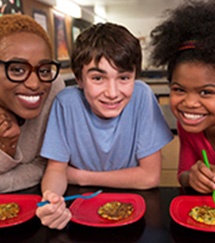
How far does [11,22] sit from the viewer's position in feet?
3.32

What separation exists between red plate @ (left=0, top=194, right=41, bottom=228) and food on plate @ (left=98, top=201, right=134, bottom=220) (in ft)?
0.69

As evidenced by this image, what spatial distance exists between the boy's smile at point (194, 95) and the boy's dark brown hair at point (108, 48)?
0.54 ft

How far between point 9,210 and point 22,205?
69 mm

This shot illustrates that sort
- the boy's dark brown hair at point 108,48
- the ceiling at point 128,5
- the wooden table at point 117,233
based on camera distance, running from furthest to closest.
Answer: the ceiling at point 128,5, the boy's dark brown hair at point 108,48, the wooden table at point 117,233

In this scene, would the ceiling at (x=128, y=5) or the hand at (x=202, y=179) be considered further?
the ceiling at (x=128, y=5)

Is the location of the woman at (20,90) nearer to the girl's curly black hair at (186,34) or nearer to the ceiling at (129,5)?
the girl's curly black hair at (186,34)

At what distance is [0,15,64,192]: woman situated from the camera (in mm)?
979

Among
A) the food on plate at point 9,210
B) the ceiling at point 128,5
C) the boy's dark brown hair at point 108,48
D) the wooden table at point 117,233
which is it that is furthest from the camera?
the ceiling at point 128,5

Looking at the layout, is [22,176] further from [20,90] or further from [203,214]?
[203,214]

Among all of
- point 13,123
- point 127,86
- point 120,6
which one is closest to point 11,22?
point 13,123

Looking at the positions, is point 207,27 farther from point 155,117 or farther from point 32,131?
point 32,131

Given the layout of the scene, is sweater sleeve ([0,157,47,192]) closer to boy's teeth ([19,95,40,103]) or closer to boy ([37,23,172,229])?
boy ([37,23,172,229])

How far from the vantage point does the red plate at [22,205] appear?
0.79 metres

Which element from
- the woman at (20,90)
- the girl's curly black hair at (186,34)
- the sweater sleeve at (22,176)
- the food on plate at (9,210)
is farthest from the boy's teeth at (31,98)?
the girl's curly black hair at (186,34)
